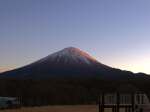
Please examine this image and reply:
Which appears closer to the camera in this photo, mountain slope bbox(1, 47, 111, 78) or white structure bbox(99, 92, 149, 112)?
white structure bbox(99, 92, 149, 112)

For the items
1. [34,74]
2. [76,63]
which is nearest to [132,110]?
[34,74]

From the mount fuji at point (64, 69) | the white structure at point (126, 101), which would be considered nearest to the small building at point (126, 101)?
the white structure at point (126, 101)

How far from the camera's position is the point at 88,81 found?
116 m

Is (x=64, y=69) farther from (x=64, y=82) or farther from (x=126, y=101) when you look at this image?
(x=126, y=101)

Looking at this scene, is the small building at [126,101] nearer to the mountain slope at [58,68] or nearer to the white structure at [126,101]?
the white structure at [126,101]

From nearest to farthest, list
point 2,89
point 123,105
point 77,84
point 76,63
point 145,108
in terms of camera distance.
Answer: point 145,108
point 123,105
point 2,89
point 77,84
point 76,63

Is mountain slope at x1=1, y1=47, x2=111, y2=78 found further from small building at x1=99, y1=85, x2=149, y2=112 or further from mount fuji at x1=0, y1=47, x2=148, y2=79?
small building at x1=99, y1=85, x2=149, y2=112

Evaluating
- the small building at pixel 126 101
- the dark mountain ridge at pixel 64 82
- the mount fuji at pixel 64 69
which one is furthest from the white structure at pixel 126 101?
the mount fuji at pixel 64 69

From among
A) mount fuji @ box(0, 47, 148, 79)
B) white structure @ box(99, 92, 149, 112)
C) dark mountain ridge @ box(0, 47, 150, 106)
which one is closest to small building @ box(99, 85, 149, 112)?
white structure @ box(99, 92, 149, 112)

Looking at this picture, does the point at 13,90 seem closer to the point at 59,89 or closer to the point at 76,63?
the point at 59,89

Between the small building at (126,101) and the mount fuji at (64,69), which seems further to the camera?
the mount fuji at (64,69)

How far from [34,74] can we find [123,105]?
109937 mm

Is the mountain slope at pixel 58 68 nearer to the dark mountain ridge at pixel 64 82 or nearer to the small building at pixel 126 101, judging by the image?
the dark mountain ridge at pixel 64 82

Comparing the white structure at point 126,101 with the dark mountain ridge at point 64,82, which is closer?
the white structure at point 126,101
